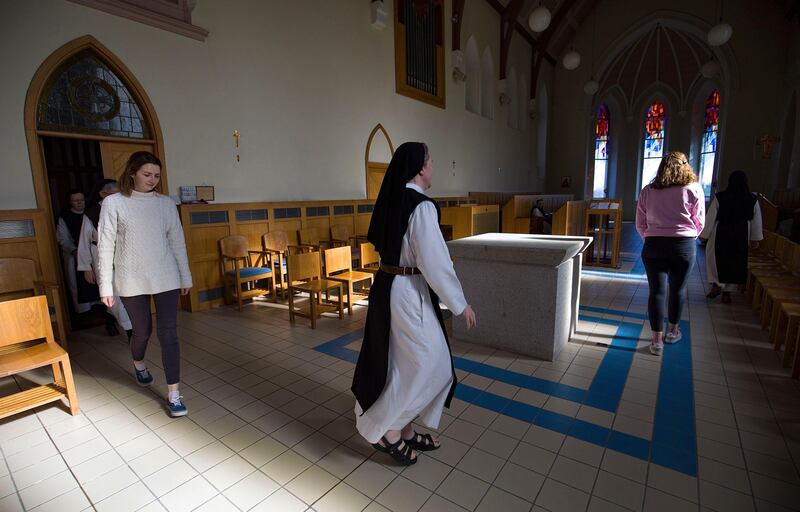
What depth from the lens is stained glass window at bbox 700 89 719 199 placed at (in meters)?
16.0

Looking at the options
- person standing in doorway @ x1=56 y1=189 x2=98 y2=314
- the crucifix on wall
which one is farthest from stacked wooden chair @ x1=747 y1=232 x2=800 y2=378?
the crucifix on wall

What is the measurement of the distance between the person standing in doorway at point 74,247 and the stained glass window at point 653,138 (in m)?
19.7

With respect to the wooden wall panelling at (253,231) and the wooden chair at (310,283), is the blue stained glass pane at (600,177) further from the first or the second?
the wooden chair at (310,283)

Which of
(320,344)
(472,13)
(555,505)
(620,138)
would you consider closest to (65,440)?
(320,344)

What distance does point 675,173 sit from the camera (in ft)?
10.7

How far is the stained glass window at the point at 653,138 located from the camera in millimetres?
17656

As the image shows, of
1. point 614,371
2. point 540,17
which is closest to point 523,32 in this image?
point 540,17

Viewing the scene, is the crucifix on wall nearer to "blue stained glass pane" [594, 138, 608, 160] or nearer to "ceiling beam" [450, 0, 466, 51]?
"blue stained glass pane" [594, 138, 608, 160]

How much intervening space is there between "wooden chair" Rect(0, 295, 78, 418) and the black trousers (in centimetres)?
441

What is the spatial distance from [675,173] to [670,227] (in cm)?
43

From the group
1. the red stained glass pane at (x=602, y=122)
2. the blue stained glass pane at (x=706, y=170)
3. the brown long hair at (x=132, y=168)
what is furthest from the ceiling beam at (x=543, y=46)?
the brown long hair at (x=132, y=168)

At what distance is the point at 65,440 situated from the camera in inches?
97.0

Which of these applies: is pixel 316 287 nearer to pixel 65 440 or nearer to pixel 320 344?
pixel 320 344

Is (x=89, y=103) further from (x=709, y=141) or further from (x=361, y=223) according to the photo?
(x=709, y=141)
